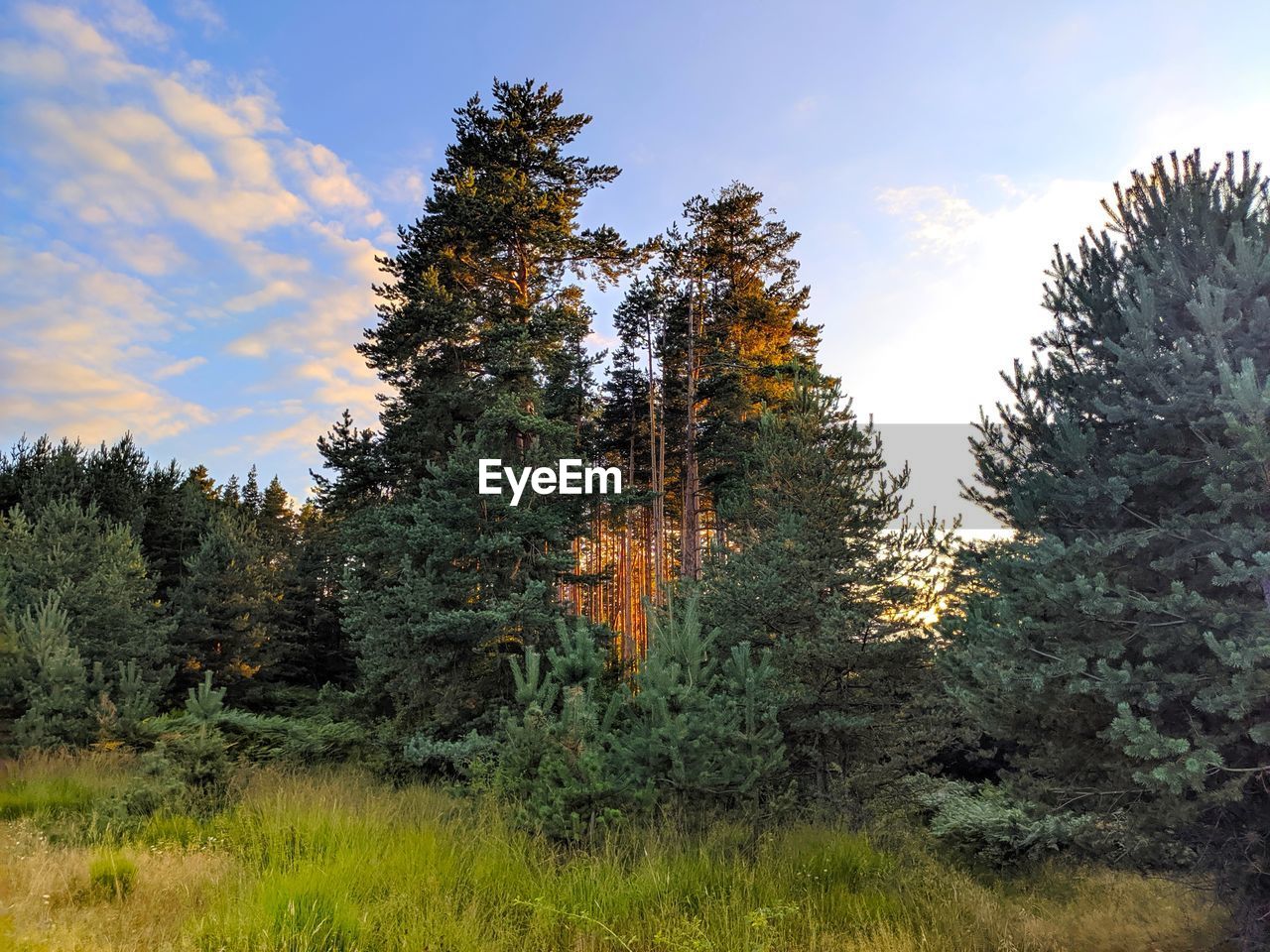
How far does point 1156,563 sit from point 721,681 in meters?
4.94

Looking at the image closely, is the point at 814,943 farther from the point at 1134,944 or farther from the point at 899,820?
the point at 899,820

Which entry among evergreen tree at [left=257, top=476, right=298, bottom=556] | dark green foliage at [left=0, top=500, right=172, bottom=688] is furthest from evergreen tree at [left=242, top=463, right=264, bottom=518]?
dark green foliage at [left=0, top=500, right=172, bottom=688]

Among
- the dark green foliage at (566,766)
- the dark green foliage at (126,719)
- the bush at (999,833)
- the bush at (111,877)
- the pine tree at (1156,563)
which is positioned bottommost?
the bush at (999,833)

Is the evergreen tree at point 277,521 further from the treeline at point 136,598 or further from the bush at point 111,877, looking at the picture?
the bush at point 111,877

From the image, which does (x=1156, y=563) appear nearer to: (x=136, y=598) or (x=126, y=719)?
(x=126, y=719)

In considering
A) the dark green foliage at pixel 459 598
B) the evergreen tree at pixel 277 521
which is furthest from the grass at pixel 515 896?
the evergreen tree at pixel 277 521

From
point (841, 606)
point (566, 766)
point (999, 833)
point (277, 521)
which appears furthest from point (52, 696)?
point (277, 521)

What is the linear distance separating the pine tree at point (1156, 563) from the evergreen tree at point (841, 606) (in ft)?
10.5

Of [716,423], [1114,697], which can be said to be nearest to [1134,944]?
[1114,697]

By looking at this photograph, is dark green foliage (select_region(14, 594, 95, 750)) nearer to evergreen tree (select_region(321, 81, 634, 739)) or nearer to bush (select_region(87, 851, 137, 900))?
evergreen tree (select_region(321, 81, 634, 739))

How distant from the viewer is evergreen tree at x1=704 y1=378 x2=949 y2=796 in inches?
379

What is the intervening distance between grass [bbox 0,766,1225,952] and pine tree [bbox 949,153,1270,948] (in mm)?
1492

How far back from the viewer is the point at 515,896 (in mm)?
5621

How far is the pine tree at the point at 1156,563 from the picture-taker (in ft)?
14.9
